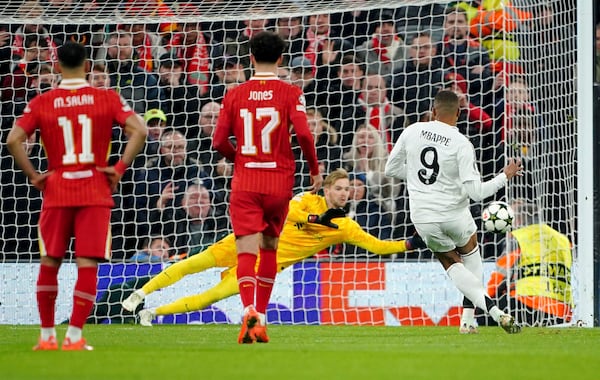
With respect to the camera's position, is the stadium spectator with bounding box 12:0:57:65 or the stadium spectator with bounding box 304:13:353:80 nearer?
the stadium spectator with bounding box 12:0:57:65

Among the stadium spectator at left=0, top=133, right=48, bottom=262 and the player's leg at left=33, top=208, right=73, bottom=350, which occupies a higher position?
the stadium spectator at left=0, top=133, right=48, bottom=262

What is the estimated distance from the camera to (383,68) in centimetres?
1412

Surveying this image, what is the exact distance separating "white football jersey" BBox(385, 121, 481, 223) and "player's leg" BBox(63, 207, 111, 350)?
3.07 meters

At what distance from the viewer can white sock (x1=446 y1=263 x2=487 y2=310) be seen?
9.31m

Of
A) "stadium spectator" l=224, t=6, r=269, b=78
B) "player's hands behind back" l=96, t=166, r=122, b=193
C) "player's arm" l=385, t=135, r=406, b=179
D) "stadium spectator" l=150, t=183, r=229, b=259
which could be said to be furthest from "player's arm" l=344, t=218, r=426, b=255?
"player's hands behind back" l=96, t=166, r=122, b=193

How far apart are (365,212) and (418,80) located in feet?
5.45

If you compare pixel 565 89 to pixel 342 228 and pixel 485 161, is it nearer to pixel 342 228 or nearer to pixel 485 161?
pixel 485 161

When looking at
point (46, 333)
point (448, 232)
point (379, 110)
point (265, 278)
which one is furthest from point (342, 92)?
point (46, 333)

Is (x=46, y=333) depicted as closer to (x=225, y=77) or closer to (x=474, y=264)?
(x=474, y=264)

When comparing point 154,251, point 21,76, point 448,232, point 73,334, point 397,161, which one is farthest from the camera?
point 21,76

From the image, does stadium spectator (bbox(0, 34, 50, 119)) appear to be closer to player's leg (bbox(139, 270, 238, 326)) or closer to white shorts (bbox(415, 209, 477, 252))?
player's leg (bbox(139, 270, 238, 326))

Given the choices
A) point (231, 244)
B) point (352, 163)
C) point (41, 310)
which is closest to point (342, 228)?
point (231, 244)

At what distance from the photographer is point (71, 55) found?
714cm

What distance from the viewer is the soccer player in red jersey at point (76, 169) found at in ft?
23.4
